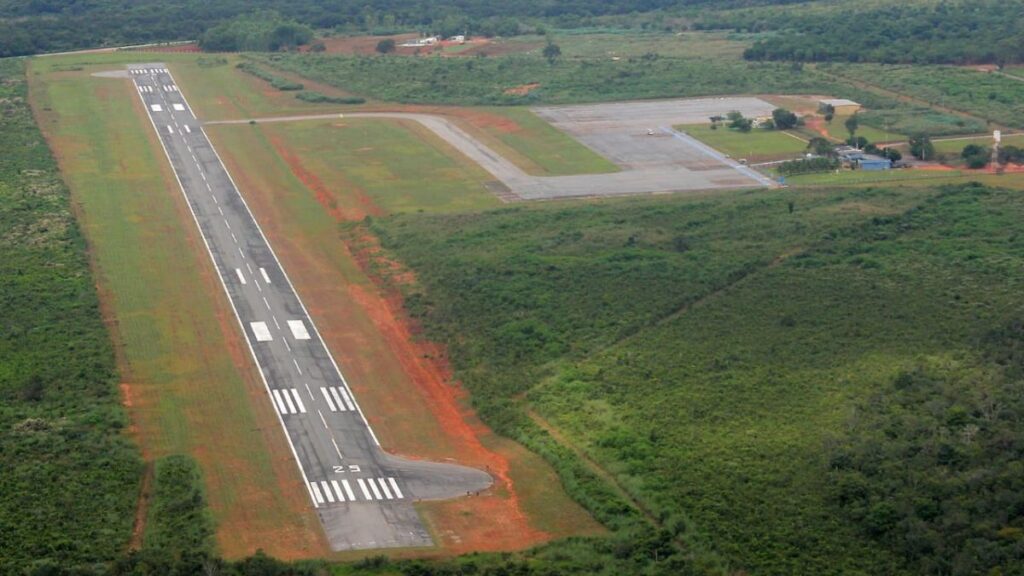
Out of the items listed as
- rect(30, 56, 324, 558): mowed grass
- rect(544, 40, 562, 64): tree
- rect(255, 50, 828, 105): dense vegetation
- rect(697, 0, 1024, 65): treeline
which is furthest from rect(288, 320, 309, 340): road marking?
rect(697, 0, 1024, 65): treeline

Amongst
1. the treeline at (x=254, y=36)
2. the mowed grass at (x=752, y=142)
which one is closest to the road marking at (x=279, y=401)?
the mowed grass at (x=752, y=142)

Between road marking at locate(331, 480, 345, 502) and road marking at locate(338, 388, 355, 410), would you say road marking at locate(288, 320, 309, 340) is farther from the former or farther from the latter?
road marking at locate(331, 480, 345, 502)

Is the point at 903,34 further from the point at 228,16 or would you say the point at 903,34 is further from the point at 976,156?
the point at 228,16

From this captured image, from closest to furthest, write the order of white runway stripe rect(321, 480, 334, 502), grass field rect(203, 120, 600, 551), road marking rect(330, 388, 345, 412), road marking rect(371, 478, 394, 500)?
grass field rect(203, 120, 600, 551), white runway stripe rect(321, 480, 334, 502), road marking rect(371, 478, 394, 500), road marking rect(330, 388, 345, 412)

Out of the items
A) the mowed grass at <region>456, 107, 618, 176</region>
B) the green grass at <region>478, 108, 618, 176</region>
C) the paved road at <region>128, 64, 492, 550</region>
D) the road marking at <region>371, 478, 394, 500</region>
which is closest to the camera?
the paved road at <region>128, 64, 492, 550</region>

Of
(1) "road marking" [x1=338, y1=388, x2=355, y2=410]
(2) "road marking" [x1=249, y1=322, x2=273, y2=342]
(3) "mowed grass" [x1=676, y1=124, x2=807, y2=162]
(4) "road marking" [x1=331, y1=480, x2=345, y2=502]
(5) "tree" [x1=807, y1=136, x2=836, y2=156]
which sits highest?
(5) "tree" [x1=807, y1=136, x2=836, y2=156]

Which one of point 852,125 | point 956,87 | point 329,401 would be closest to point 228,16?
point 956,87
